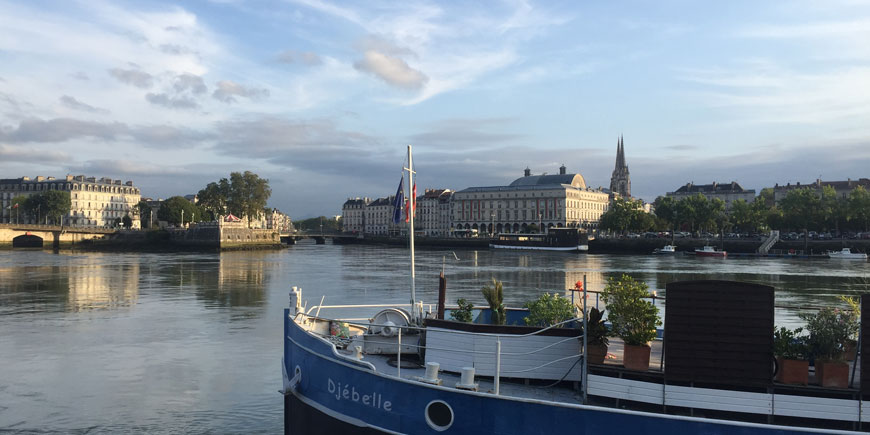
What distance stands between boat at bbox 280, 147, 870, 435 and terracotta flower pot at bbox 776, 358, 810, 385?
12 centimetres

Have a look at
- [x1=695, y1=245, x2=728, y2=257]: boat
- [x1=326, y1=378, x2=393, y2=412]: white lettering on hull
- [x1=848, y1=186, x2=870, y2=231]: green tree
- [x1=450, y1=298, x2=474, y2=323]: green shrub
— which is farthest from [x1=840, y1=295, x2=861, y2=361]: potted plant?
[x1=848, y1=186, x2=870, y2=231]: green tree

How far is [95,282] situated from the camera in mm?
44031

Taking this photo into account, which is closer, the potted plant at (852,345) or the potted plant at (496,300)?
the potted plant at (852,345)

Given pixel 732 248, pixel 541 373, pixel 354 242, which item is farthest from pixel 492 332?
pixel 354 242

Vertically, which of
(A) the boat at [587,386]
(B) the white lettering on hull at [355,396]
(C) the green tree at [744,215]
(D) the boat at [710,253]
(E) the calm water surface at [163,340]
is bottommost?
(E) the calm water surface at [163,340]

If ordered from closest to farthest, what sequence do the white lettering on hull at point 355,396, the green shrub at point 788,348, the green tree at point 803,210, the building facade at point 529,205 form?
the green shrub at point 788,348 < the white lettering on hull at point 355,396 < the green tree at point 803,210 < the building facade at point 529,205

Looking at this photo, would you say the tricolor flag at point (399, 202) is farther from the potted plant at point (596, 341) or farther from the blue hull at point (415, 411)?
the potted plant at point (596, 341)

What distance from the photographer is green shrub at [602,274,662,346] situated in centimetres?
848

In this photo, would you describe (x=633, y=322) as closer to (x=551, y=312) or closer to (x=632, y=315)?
(x=632, y=315)

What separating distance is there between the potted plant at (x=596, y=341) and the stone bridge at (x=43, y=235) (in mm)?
119298

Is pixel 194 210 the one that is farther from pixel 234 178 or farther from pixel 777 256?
pixel 777 256

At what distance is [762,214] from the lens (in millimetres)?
112938

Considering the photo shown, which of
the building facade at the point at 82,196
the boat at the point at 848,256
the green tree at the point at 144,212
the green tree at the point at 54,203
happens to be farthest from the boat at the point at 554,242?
the building facade at the point at 82,196

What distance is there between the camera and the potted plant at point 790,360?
25.6 feet
